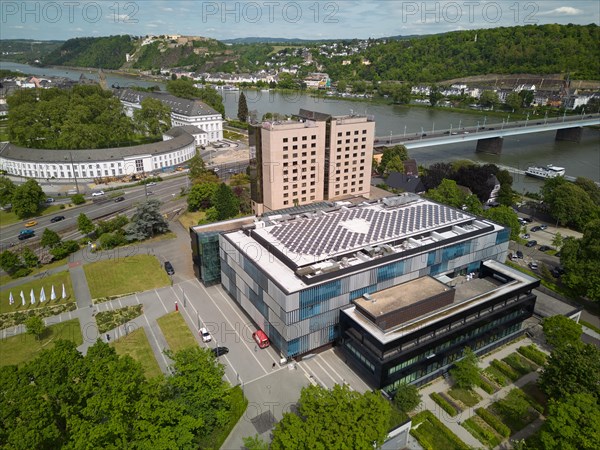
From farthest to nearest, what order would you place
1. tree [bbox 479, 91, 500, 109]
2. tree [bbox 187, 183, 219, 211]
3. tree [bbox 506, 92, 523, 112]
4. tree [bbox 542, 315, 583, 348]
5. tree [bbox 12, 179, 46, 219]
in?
tree [bbox 479, 91, 500, 109], tree [bbox 506, 92, 523, 112], tree [bbox 187, 183, 219, 211], tree [bbox 12, 179, 46, 219], tree [bbox 542, 315, 583, 348]

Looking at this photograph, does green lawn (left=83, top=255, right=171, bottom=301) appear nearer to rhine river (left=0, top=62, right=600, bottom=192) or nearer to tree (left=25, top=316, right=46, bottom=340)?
tree (left=25, top=316, right=46, bottom=340)

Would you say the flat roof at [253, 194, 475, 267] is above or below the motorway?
above

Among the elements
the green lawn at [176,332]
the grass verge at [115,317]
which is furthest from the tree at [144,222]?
the green lawn at [176,332]

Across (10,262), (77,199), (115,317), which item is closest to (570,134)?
(77,199)

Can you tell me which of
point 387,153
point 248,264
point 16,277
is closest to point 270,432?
point 248,264

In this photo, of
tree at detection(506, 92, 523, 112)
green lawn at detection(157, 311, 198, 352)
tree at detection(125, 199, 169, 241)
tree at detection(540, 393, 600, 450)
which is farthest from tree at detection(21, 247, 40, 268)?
tree at detection(506, 92, 523, 112)

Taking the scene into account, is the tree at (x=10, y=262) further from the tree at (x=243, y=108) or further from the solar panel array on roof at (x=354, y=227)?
the tree at (x=243, y=108)

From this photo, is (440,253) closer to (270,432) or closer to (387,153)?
(270,432)

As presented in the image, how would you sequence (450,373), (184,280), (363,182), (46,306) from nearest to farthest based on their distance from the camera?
(450,373) < (46,306) < (184,280) < (363,182)
